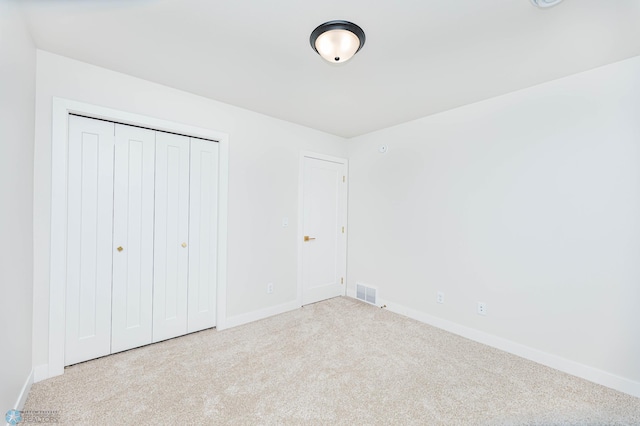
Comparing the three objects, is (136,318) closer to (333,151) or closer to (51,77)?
(51,77)

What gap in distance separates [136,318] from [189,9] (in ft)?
8.39

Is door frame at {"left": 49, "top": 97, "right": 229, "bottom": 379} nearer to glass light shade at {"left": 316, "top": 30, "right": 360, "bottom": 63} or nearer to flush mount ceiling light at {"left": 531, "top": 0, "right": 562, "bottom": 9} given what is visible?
glass light shade at {"left": 316, "top": 30, "right": 360, "bottom": 63}

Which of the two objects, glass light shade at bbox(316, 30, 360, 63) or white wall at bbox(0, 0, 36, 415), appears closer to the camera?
white wall at bbox(0, 0, 36, 415)

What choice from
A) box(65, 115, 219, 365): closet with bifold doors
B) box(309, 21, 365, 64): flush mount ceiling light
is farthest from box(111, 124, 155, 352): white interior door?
box(309, 21, 365, 64): flush mount ceiling light

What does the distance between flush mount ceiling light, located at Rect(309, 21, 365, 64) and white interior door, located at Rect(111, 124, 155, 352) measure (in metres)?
1.83

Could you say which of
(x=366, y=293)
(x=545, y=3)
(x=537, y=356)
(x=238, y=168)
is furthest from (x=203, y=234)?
(x=537, y=356)

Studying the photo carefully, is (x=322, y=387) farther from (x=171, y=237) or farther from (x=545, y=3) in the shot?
(x=545, y=3)

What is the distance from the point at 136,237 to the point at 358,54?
250cm

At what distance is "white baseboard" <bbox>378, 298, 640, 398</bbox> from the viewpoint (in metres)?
2.00

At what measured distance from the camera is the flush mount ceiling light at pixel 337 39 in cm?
164

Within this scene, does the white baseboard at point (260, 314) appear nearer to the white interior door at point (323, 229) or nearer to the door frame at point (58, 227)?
the white interior door at point (323, 229)

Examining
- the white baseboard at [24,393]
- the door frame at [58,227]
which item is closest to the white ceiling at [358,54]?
the door frame at [58,227]

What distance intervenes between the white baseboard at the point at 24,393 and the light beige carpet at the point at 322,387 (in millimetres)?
45

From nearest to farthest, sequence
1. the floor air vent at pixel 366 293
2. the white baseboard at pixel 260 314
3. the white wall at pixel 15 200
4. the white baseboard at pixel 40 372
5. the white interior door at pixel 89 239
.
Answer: the white wall at pixel 15 200
the white baseboard at pixel 40 372
the white interior door at pixel 89 239
the white baseboard at pixel 260 314
the floor air vent at pixel 366 293
